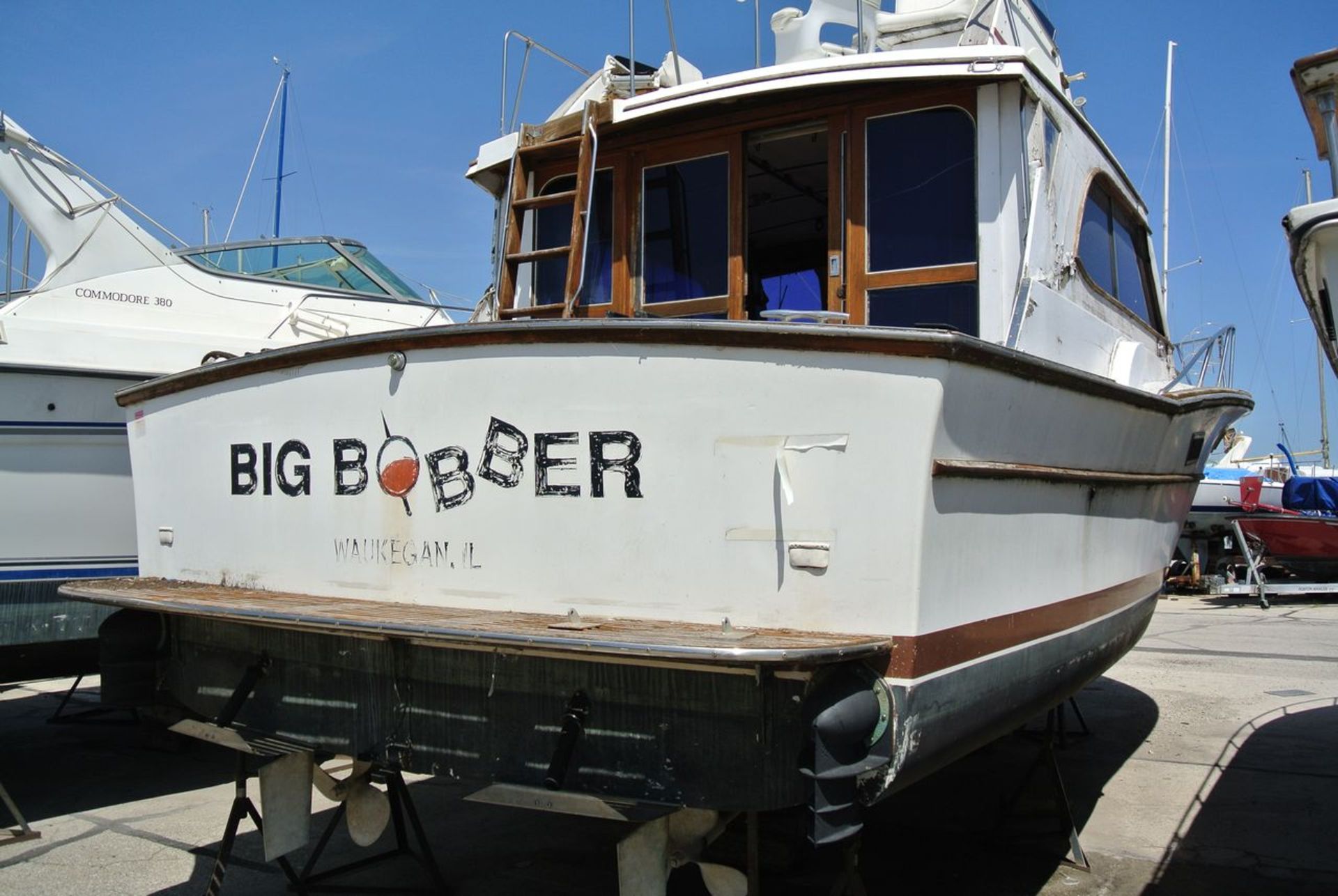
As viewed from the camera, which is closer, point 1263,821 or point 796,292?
point 1263,821

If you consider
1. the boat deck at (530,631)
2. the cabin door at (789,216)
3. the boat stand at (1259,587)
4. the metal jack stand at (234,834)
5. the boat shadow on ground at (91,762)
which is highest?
the cabin door at (789,216)

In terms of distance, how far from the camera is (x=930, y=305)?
3.97 meters

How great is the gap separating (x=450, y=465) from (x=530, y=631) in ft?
2.33

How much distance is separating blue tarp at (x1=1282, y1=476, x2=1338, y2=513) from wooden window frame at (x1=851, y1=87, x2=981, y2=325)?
46.1 ft

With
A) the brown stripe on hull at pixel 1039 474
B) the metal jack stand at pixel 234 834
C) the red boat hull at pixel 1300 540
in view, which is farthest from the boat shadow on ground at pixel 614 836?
the red boat hull at pixel 1300 540

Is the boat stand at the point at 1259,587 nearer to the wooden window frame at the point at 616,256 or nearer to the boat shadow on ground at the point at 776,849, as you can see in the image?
the boat shadow on ground at the point at 776,849

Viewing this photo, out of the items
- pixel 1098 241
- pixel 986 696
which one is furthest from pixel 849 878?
pixel 1098 241

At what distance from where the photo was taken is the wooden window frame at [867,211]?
13.0ft

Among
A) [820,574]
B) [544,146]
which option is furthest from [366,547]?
[544,146]

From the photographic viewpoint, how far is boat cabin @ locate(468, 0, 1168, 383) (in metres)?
3.93

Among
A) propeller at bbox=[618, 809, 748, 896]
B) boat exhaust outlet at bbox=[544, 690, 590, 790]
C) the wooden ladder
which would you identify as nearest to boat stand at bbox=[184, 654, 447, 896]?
boat exhaust outlet at bbox=[544, 690, 590, 790]

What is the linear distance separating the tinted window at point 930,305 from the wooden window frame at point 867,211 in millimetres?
23

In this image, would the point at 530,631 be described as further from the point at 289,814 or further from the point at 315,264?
the point at 315,264

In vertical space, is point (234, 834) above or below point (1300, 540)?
above
